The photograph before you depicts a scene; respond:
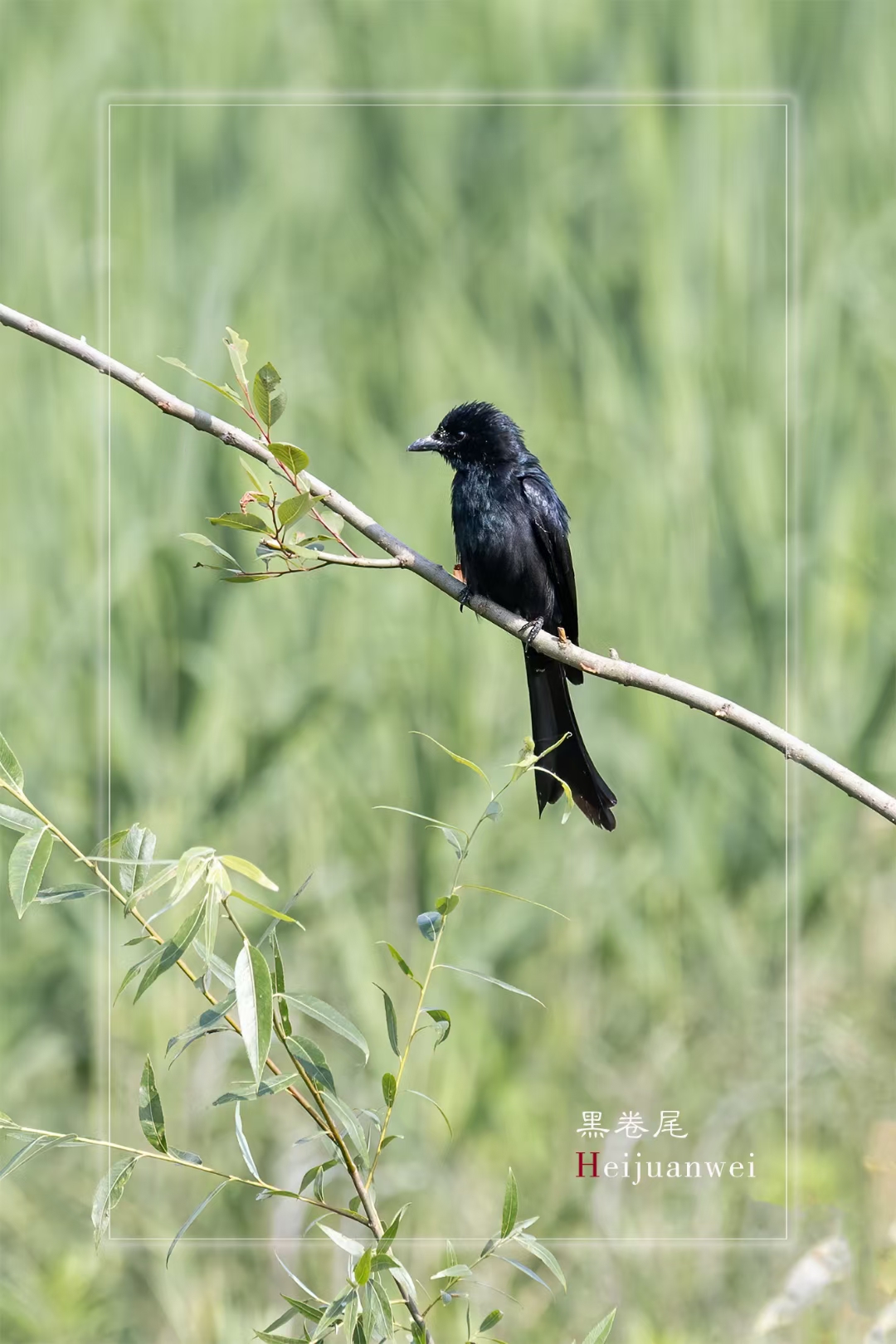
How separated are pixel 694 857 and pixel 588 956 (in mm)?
240

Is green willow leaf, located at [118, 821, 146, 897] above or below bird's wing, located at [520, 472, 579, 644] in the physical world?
below

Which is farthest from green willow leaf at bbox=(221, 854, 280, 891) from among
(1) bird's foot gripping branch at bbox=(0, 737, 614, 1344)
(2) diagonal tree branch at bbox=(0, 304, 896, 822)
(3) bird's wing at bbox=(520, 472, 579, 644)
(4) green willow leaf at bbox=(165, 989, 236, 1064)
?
(3) bird's wing at bbox=(520, 472, 579, 644)

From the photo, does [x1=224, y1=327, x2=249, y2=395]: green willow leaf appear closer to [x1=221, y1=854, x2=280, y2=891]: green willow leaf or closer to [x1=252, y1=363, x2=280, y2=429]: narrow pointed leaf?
[x1=252, y1=363, x2=280, y2=429]: narrow pointed leaf

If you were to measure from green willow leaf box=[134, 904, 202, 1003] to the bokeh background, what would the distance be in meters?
1.09

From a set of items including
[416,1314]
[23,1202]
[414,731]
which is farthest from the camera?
[23,1202]

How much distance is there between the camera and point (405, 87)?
83.9 inches

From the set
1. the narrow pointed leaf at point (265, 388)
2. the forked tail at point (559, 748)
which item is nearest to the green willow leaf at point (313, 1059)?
the narrow pointed leaf at point (265, 388)

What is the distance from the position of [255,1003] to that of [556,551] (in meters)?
1.17

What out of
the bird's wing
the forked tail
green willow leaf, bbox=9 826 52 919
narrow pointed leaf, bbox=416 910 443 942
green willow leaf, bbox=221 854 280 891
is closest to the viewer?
green willow leaf, bbox=221 854 280 891

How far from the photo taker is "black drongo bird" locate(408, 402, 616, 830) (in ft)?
6.42

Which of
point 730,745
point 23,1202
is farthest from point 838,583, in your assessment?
point 23,1202

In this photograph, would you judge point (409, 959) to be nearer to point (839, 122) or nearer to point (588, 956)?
point (588, 956)

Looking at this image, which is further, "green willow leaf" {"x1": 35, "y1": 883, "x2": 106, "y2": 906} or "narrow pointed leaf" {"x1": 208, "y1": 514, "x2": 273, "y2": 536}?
"narrow pointed leaf" {"x1": 208, "y1": 514, "x2": 273, "y2": 536}

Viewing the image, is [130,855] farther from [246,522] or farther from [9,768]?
[246,522]
